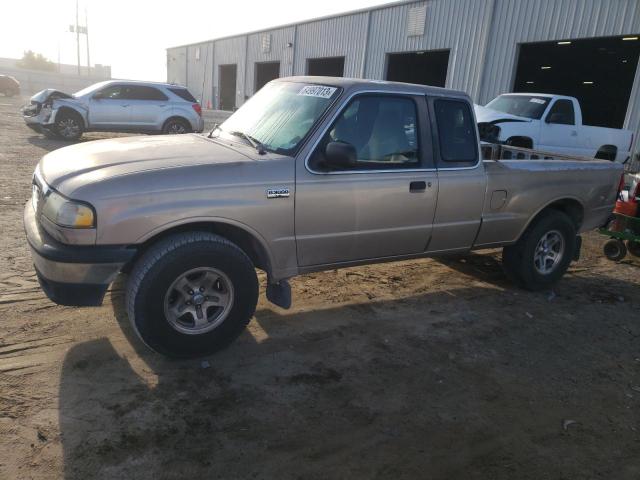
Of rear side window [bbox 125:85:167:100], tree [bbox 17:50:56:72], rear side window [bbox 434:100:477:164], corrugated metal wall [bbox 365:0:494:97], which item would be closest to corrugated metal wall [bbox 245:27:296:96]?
corrugated metal wall [bbox 365:0:494:97]

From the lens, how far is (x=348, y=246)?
4148mm

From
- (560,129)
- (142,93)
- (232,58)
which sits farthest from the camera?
A: (232,58)

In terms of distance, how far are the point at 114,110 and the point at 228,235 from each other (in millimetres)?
11794

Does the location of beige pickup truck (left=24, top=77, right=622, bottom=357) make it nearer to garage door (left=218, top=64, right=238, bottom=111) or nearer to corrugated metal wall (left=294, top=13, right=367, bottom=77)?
corrugated metal wall (left=294, top=13, right=367, bottom=77)

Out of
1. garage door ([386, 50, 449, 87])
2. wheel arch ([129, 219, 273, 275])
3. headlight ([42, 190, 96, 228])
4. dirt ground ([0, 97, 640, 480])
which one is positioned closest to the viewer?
dirt ground ([0, 97, 640, 480])

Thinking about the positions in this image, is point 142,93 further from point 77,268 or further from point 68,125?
point 77,268

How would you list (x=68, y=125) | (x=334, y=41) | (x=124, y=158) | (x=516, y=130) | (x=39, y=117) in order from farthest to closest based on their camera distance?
(x=334, y=41)
(x=39, y=117)
(x=68, y=125)
(x=516, y=130)
(x=124, y=158)

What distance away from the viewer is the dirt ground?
2.74 m

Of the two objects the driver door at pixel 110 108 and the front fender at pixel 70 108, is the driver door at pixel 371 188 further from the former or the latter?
the front fender at pixel 70 108

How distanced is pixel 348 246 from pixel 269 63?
1196 inches

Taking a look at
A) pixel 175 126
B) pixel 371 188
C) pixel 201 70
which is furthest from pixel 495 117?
pixel 201 70

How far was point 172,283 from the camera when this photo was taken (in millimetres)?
3393

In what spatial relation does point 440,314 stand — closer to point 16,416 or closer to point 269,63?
point 16,416

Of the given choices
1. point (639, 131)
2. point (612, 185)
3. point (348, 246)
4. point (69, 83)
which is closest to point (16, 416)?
point (348, 246)
